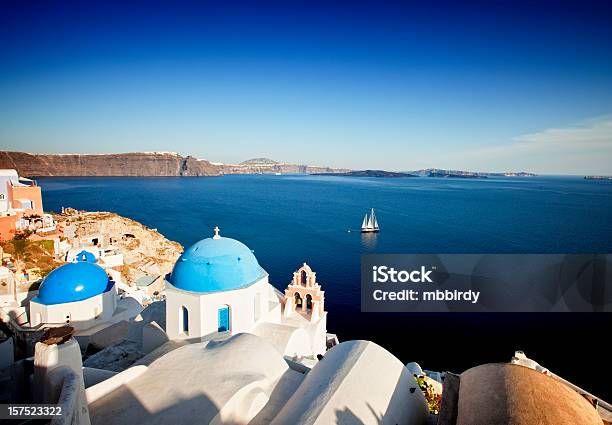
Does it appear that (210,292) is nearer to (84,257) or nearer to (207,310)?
(207,310)

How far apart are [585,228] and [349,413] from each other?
61.4 meters

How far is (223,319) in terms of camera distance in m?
11.0

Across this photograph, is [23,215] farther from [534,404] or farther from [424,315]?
[534,404]

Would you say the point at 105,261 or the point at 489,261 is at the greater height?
the point at 105,261

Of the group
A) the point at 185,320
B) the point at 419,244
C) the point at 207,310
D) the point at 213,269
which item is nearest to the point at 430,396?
the point at 207,310

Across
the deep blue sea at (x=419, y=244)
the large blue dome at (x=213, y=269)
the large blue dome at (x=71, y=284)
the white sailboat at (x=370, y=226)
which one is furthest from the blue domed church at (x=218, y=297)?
the white sailboat at (x=370, y=226)

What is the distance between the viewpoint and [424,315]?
2722cm

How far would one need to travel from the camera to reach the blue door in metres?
10.9

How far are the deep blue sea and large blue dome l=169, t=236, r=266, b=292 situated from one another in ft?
49.5

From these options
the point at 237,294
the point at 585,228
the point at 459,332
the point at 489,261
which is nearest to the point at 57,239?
the point at 237,294

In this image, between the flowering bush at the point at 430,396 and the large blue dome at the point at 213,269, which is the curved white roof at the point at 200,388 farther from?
the flowering bush at the point at 430,396

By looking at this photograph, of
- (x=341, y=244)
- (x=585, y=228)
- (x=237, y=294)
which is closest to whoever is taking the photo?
(x=237, y=294)

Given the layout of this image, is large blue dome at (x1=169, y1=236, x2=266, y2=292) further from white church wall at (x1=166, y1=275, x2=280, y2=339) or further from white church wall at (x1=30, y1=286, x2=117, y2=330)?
white church wall at (x1=30, y1=286, x2=117, y2=330)

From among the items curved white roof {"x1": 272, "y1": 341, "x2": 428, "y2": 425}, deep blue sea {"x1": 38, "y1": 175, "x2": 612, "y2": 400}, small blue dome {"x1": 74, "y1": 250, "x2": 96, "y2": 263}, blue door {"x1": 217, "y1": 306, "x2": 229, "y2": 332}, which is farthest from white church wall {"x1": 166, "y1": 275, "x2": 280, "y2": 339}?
deep blue sea {"x1": 38, "y1": 175, "x2": 612, "y2": 400}
